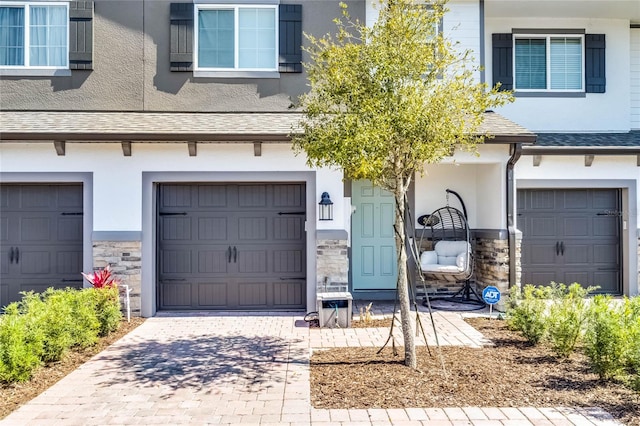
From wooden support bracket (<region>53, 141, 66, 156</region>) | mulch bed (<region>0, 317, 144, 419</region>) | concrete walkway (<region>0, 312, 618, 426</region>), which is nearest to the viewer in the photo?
concrete walkway (<region>0, 312, 618, 426</region>)

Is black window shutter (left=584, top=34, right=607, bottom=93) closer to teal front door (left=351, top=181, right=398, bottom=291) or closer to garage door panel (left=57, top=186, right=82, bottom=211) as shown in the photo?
teal front door (left=351, top=181, right=398, bottom=291)

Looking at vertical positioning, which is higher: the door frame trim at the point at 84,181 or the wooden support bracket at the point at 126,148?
the wooden support bracket at the point at 126,148

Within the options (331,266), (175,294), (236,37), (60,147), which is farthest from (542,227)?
(60,147)

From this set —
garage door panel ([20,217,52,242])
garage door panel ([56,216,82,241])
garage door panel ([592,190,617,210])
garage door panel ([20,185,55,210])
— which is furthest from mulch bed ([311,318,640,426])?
garage door panel ([20,185,55,210])

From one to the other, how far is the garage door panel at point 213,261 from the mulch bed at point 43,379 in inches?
74.1

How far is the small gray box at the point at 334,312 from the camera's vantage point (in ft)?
24.4

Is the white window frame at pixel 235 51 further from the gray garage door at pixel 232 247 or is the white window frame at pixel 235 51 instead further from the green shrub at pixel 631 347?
the green shrub at pixel 631 347

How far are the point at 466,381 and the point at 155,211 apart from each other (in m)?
5.58

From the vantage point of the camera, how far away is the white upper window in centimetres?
914

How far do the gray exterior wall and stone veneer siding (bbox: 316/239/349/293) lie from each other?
2.65 meters

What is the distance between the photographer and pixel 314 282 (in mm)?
8289

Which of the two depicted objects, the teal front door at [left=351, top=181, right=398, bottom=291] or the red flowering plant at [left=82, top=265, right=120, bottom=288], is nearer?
the red flowering plant at [left=82, top=265, right=120, bottom=288]

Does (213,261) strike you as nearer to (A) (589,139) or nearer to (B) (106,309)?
(B) (106,309)

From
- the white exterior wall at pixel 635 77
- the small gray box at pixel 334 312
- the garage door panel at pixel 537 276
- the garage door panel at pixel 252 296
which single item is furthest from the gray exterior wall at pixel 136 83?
the white exterior wall at pixel 635 77
